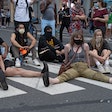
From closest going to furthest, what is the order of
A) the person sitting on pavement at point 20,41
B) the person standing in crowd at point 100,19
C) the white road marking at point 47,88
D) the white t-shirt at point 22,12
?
Result: the white road marking at point 47,88
the person sitting on pavement at point 20,41
the white t-shirt at point 22,12
the person standing in crowd at point 100,19

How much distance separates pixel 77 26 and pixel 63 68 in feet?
15.7

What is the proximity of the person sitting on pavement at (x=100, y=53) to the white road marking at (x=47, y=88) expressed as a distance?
1.57m

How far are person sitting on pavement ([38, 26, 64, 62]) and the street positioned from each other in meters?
2.41

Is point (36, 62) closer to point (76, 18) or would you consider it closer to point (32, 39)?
point (32, 39)

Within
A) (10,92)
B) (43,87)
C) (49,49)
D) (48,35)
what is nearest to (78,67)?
(43,87)

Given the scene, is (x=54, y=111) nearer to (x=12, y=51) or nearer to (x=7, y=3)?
(x=12, y=51)

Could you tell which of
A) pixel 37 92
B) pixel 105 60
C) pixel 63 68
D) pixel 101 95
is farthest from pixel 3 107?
pixel 105 60

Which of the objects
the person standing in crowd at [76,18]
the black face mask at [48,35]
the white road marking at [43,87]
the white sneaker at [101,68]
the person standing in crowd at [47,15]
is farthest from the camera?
the person standing in crowd at [76,18]

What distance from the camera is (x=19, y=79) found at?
7.97 meters

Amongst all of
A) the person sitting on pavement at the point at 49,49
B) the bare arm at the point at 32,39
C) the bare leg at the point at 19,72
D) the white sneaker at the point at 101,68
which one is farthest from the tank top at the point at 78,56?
the person sitting on pavement at the point at 49,49

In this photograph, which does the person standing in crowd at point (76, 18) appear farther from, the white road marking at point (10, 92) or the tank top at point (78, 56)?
the white road marking at point (10, 92)

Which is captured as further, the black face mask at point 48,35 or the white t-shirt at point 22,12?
the white t-shirt at point 22,12

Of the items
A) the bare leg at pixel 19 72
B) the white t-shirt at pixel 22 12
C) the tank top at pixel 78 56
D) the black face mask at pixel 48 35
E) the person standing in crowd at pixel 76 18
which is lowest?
the bare leg at pixel 19 72

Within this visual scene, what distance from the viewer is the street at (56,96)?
5973 millimetres
